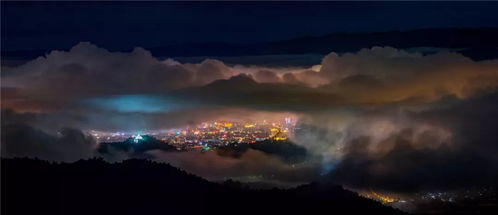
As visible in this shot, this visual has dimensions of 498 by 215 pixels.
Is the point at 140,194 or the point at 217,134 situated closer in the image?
the point at 140,194

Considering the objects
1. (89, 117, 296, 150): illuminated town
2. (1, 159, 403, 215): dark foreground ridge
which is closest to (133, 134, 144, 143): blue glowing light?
(89, 117, 296, 150): illuminated town

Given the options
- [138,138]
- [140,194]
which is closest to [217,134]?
[138,138]

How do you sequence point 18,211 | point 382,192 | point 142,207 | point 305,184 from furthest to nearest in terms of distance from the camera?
point 382,192 → point 305,184 → point 142,207 → point 18,211

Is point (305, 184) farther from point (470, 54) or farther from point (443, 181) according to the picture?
point (470, 54)

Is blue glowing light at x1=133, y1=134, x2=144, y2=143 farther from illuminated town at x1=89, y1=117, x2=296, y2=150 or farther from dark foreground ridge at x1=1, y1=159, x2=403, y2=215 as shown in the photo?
dark foreground ridge at x1=1, y1=159, x2=403, y2=215

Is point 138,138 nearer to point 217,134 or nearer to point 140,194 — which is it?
point 217,134

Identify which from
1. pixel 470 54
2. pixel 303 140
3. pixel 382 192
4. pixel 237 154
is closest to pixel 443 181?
pixel 382 192
